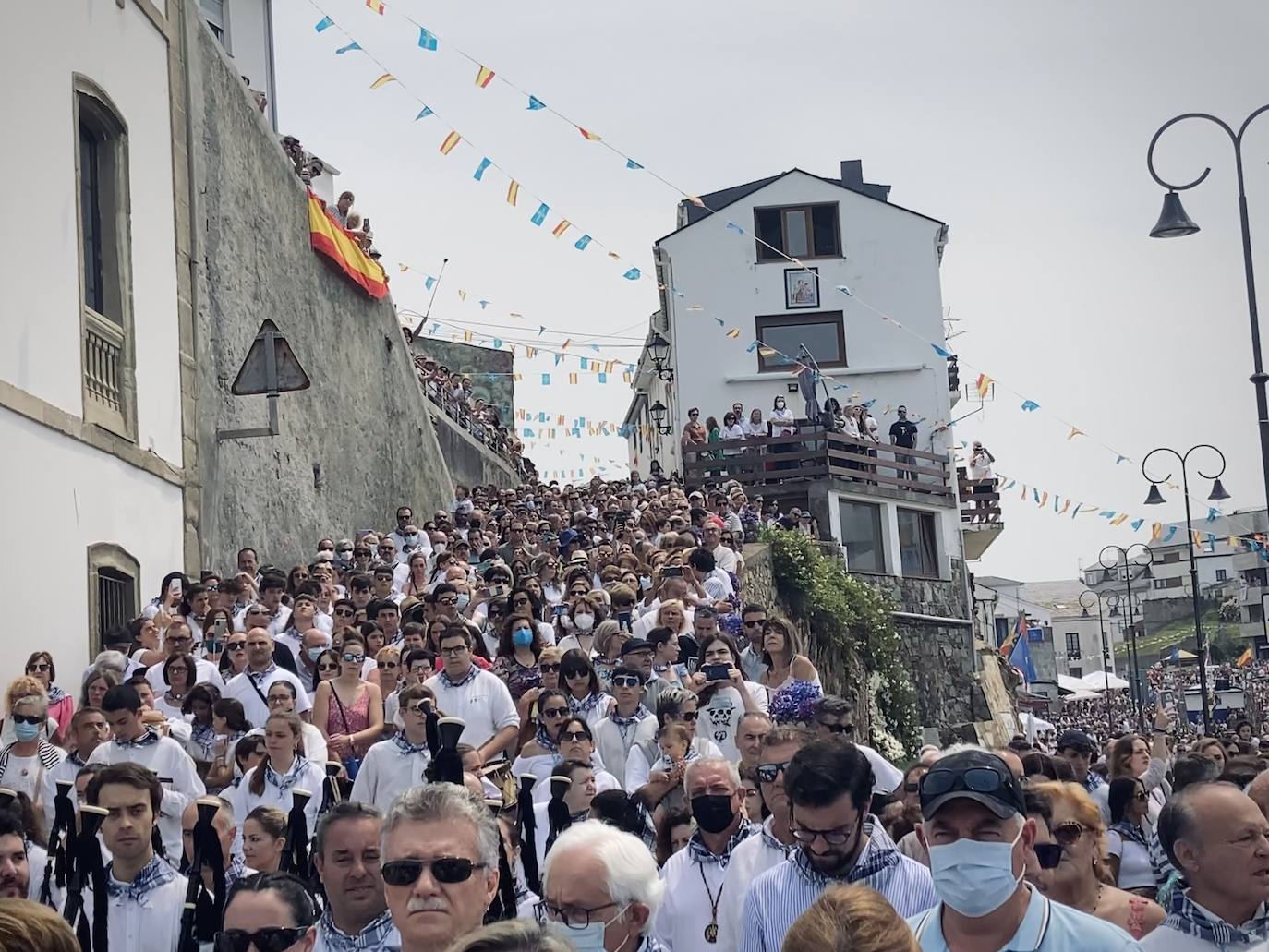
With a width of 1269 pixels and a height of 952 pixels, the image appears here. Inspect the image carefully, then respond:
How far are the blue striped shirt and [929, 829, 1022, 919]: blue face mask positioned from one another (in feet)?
3.42

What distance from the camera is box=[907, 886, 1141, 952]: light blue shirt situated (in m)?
4.30

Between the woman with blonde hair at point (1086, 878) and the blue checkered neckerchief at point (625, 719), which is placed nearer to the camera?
the woman with blonde hair at point (1086, 878)

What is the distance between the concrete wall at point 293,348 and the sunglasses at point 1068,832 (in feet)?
44.8

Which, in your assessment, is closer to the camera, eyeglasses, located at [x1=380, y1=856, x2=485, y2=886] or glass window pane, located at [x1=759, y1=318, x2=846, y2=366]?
eyeglasses, located at [x1=380, y1=856, x2=485, y2=886]

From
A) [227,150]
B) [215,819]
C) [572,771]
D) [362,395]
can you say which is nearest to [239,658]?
[572,771]

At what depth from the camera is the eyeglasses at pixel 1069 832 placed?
6.04 metres

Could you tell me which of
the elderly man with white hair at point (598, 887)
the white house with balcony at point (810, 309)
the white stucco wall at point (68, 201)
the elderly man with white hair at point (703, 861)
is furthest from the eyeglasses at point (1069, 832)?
the white house with balcony at point (810, 309)

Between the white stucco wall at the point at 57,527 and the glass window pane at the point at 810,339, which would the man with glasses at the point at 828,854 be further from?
the glass window pane at the point at 810,339

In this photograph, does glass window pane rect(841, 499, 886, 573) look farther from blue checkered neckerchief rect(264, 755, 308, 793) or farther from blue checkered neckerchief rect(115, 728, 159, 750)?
blue checkered neckerchief rect(264, 755, 308, 793)

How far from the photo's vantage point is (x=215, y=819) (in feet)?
22.7

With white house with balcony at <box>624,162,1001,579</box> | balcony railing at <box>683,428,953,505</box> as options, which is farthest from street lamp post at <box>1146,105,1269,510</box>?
white house with balcony at <box>624,162,1001,579</box>

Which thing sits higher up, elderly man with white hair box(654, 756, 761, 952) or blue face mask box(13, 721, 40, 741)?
blue face mask box(13, 721, 40, 741)

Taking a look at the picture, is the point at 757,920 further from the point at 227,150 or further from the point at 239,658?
the point at 227,150

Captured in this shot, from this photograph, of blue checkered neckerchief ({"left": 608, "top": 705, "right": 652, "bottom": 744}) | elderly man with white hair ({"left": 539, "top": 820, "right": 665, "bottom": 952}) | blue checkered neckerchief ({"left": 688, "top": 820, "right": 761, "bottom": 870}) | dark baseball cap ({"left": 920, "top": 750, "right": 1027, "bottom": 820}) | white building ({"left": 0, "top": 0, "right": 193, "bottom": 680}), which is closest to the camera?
dark baseball cap ({"left": 920, "top": 750, "right": 1027, "bottom": 820})
